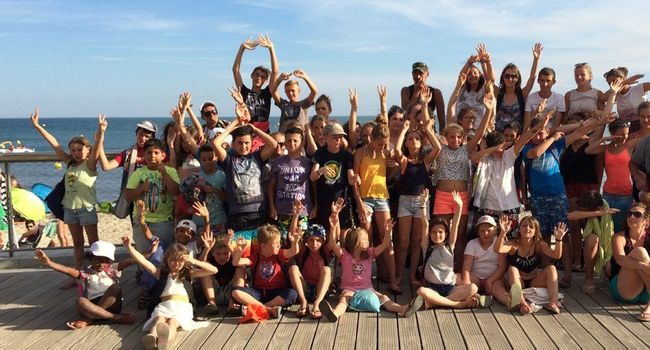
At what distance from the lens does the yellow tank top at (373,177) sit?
6484 mm

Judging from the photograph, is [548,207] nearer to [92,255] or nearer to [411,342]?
[411,342]

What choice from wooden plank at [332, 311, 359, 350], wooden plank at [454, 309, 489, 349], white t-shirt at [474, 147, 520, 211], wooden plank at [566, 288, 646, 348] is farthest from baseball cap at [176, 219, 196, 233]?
wooden plank at [566, 288, 646, 348]

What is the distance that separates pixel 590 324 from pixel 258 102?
465cm

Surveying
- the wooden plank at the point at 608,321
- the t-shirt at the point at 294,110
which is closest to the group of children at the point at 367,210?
the wooden plank at the point at 608,321

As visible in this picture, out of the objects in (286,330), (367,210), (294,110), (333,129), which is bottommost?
(286,330)

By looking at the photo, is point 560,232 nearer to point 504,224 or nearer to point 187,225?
point 504,224

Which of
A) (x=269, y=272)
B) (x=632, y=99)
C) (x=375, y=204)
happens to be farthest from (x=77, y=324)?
(x=632, y=99)

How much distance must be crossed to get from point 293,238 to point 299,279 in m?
0.40

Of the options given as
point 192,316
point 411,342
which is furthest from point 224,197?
point 411,342

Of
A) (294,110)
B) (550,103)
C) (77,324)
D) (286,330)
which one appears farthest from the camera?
(294,110)

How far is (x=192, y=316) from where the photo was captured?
5.58 meters

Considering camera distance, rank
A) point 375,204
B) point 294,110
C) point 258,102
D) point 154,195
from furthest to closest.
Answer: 1. point 258,102
2. point 294,110
3. point 154,195
4. point 375,204

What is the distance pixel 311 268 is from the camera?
6230 millimetres

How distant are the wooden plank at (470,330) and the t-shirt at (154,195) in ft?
10.4
